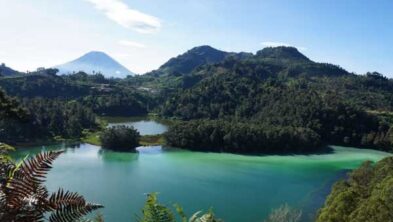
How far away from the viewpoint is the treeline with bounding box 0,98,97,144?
247 ft

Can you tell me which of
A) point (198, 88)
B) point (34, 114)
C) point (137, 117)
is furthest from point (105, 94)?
point (34, 114)

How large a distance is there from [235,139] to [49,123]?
117 ft

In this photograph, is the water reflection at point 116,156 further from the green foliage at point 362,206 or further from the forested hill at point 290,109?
the green foliage at point 362,206

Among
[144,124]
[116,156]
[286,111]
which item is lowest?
[116,156]

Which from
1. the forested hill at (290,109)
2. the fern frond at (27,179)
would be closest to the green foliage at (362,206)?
the fern frond at (27,179)

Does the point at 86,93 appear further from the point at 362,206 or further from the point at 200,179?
the point at 362,206

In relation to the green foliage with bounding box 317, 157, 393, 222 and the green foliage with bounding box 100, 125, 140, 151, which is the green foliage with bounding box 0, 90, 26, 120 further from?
the green foliage with bounding box 100, 125, 140, 151

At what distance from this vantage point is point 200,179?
176 feet

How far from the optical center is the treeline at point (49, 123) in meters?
75.4

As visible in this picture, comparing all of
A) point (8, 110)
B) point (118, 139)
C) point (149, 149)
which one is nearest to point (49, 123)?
point (118, 139)

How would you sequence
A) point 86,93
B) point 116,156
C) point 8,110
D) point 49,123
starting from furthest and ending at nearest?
point 86,93 → point 49,123 → point 116,156 → point 8,110

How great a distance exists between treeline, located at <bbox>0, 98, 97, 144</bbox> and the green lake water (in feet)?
24.4

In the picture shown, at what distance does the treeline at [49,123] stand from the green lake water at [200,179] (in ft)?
24.4

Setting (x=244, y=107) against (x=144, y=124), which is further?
(x=144, y=124)
